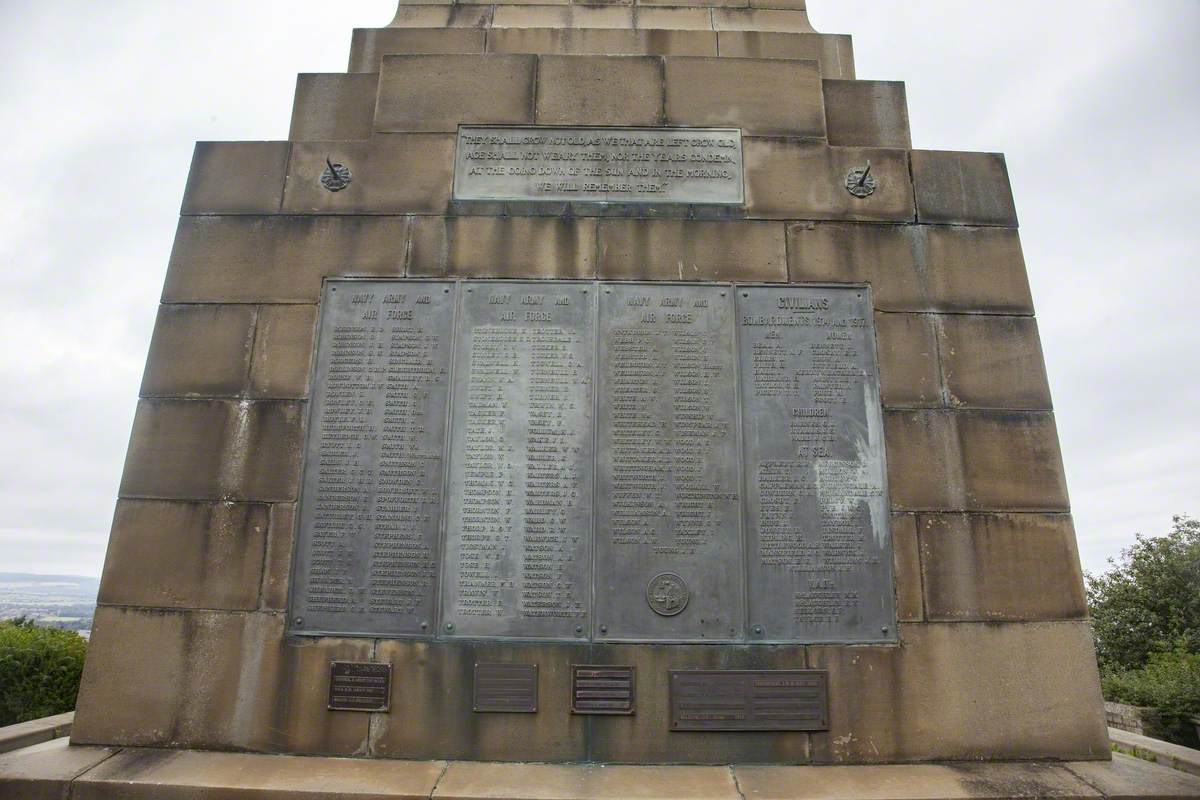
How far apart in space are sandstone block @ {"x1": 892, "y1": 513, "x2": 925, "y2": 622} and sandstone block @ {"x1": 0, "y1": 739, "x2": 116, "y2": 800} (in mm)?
6742

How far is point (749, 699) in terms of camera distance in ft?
19.5

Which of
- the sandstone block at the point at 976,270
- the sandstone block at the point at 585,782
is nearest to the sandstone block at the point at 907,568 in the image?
the sandstone block at the point at 585,782

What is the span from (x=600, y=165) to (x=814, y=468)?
3782mm

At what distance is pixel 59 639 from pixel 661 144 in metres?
10.4

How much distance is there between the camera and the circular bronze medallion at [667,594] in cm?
615

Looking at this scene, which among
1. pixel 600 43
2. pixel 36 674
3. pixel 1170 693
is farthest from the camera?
pixel 1170 693

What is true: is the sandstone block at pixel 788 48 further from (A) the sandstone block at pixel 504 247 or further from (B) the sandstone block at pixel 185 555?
(B) the sandstone block at pixel 185 555

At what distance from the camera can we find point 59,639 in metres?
9.84

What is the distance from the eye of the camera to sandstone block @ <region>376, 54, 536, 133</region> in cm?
771

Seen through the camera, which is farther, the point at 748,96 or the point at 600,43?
the point at 600,43

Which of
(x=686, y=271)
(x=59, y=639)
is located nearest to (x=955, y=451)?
(x=686, y=271)

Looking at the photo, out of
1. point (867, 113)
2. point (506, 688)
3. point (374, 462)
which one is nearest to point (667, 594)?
point (506, 688)

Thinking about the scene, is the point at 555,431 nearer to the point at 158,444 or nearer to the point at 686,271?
the point at 686,271

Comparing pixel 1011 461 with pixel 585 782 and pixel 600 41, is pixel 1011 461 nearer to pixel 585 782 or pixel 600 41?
pixel 585 782
